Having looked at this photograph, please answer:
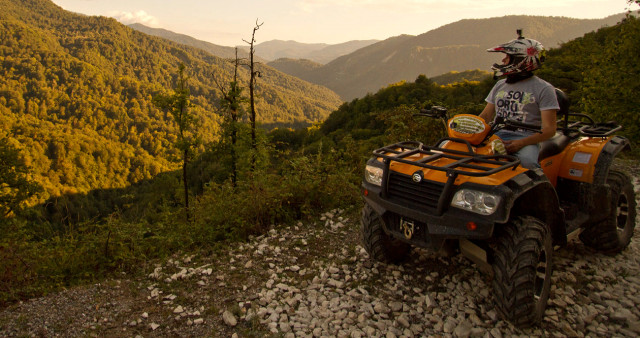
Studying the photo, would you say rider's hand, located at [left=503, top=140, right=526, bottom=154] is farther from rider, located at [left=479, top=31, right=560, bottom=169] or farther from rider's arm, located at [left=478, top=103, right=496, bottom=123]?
rider's arm, located at [left=478, top=103, right=496, bottom=123]

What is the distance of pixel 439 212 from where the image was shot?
3266mm

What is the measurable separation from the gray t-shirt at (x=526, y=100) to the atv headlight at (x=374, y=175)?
1.65m

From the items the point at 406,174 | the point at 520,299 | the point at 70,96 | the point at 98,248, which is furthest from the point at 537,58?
the point at 70,96

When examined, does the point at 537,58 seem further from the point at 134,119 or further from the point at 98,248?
the point at 134,119

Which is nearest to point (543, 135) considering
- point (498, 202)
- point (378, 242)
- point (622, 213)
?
point (498, 202)

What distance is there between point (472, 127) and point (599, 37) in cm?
3980

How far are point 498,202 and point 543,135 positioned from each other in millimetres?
1310

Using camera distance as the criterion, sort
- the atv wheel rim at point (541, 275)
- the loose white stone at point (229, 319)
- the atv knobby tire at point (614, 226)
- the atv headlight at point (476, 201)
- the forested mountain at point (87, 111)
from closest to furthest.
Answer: the atv headlight at point (476, 201)
the atv wheel rim at point (541, 275)
the loose white stone at point (229, 319)
the atv knobby tire at point (614, 226)
the forested mountain at point (87, 111)

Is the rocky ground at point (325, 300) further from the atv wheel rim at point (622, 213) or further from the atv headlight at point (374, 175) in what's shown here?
the atv headlight at point (374, 175)

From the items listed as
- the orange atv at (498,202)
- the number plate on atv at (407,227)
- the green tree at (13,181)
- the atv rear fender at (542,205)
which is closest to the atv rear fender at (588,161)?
the orange atv at (498,202)

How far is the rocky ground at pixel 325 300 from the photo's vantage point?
3.61 m

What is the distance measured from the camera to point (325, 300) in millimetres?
4062

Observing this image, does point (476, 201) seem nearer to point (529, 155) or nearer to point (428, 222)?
point (428, 222)

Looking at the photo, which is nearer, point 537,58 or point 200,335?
point 200,335
